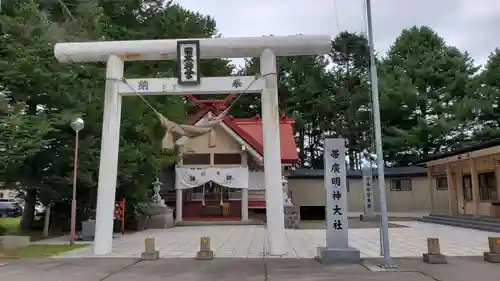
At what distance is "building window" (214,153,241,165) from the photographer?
69.4 ft

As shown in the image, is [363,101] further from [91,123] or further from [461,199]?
[91,123]

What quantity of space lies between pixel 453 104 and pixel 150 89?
25.9m

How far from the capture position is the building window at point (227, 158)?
69.4 feet

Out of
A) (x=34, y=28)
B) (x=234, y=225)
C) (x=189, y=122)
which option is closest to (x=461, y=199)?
(x=234, y=225)

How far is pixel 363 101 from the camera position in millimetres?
33844

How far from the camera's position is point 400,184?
94.9ft

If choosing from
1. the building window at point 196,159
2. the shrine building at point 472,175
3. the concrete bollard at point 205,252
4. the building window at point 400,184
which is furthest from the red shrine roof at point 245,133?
the concrete bollard at point 205,252

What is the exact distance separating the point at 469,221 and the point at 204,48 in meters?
12.7

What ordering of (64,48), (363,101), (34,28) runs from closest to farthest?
1. (64,48)
2. (34,28)
3. (363,101)

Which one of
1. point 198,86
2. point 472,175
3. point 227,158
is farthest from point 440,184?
point 198,86

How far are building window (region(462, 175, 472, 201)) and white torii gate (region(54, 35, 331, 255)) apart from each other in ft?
42.4

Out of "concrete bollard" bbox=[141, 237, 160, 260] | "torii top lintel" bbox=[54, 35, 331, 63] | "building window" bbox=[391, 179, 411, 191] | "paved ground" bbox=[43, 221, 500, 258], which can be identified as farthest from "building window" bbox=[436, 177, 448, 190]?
"concrete bollard" bbox=[141, 237, 160, 260]

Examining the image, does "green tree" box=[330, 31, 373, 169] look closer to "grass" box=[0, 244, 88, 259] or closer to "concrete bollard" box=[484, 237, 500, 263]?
"concrete bollard" box=[484, 237, 500, 263]

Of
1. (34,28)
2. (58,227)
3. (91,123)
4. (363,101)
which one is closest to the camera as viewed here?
(34,28)
